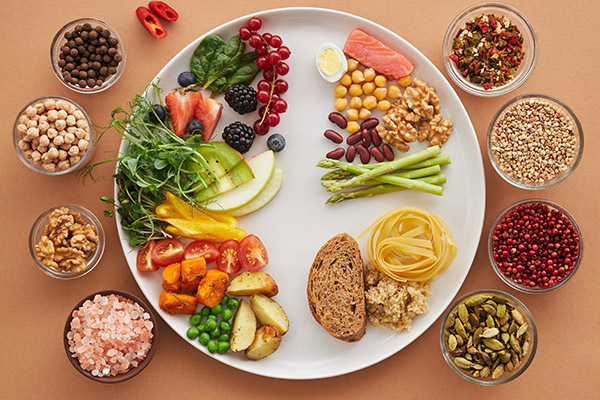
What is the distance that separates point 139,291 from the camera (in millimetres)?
3119

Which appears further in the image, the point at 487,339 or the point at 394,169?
the point at 394,169

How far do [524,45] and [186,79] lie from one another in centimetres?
207

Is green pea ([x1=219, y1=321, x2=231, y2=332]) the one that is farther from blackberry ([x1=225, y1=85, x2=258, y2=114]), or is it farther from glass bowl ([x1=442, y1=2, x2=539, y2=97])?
glass bowl ([x1=442, y1=2, x2=539, y2=97])

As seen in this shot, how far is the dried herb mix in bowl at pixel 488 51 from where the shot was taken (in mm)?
2977

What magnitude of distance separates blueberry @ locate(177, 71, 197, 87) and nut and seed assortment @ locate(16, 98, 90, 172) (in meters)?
0.62

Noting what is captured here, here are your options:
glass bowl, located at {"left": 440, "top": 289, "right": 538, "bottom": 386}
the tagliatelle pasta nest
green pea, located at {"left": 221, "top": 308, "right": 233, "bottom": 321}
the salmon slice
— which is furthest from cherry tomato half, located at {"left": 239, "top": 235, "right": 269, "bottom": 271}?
the salmon slice

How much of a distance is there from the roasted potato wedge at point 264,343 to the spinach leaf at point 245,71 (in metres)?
1.47

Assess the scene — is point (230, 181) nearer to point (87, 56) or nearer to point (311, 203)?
point (311, 203)

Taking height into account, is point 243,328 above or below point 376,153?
below

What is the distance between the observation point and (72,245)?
2867 mm

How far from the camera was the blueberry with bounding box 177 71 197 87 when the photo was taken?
116 inches

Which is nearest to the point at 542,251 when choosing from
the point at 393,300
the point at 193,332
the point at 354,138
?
the point at 393,300

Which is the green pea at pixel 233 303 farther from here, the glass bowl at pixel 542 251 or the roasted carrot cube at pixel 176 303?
the glass bowl at pixel 542 251

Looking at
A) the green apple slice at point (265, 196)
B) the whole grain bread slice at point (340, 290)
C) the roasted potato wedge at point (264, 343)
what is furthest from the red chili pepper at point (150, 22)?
the roasted potato wedge at point (264, 343)
